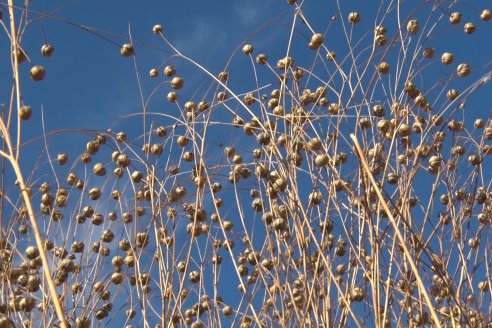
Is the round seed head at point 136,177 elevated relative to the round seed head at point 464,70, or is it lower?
lower

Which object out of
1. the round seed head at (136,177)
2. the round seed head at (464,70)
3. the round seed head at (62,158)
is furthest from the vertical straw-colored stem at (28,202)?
the round seed head at (464,70)

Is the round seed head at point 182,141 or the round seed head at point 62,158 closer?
the round seed head at point 182,141

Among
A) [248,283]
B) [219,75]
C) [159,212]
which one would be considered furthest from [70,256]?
[219,75]

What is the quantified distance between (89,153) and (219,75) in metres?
0.43

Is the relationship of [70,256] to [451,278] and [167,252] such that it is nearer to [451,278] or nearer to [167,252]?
[167,252]

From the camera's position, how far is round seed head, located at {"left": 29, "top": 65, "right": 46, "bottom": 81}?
5.82 feet

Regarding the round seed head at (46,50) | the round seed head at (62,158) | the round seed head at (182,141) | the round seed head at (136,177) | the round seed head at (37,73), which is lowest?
the round seed head at (136,177)

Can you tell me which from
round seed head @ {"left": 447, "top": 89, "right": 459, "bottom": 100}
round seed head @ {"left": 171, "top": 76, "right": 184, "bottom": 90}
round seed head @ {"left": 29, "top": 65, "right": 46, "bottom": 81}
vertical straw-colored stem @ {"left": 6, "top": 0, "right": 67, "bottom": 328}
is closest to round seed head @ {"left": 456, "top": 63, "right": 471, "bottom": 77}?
round seed head @ {"left": 447, "top": 89, "right": 459, "bottom": 100}

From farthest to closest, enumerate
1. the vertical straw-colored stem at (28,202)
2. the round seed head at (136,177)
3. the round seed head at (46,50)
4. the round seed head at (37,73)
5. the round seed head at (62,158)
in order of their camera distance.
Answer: the round seed head at (62,158), the round seed head at (136,177), the round seed head at (46,50), the round seed head at (37,73), the vertical straw-colored stem at (28,202)

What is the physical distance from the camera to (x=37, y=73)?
1778 millimetres

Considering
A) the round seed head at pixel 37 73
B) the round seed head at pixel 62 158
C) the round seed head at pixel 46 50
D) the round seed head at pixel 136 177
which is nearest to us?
the round seed head at pixel 37 73

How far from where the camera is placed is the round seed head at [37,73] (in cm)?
177

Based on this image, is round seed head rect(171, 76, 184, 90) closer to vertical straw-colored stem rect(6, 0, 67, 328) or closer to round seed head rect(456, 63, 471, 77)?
round seed head rect(456, 63, 471, 77)

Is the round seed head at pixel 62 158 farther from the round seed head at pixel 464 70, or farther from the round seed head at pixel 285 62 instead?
the round seed head at pixel 464 70
